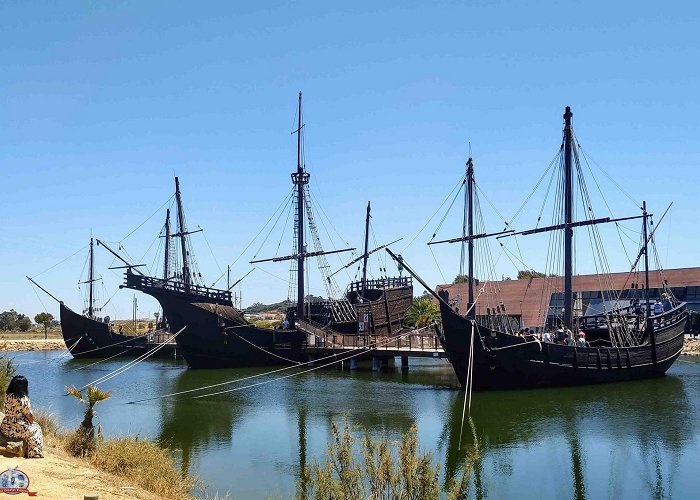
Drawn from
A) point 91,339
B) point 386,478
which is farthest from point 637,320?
point 91,339

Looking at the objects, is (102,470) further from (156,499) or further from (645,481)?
(645,481)

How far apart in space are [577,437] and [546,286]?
130 ft

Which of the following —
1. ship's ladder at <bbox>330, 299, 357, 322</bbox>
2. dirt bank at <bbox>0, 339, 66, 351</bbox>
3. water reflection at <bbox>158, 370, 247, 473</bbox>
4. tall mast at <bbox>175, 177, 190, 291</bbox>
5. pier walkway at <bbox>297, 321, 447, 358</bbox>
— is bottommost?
dirt bank at <bbox>0, 339, 66, 351</bbox>

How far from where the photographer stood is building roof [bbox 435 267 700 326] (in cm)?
5319

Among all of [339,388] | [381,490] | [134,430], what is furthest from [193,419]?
[381,490]

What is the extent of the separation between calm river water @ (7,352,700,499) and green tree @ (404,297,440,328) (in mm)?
16245

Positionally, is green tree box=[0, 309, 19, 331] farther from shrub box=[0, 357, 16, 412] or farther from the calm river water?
shrub box=[0, 357, 16, 412]

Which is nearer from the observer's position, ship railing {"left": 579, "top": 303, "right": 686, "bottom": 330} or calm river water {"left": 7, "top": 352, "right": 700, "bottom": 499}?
calm river water {"left": 7, "top": 352, "right": 700, "bottom": 499}

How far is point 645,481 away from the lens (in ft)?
46.6

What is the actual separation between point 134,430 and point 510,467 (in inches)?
440

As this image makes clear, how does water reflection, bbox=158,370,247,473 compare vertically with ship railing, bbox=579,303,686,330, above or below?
below

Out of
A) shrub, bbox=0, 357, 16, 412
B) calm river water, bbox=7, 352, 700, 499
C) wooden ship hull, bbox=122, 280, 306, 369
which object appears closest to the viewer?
calm river water, bbox=7, 352, 700, 499

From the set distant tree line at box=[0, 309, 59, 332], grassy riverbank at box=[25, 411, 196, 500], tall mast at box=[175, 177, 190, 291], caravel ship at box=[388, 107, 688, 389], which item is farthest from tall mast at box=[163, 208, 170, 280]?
distant tree line at box=[0, 309, 59, 332]

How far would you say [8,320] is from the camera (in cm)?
11294
